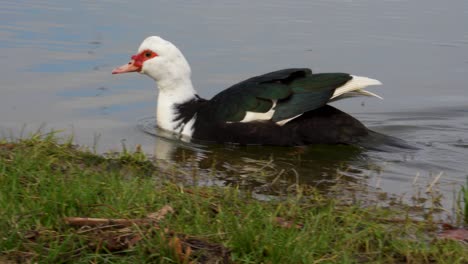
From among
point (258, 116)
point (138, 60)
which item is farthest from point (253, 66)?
point (258, 116)

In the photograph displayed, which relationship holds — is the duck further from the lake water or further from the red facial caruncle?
the red facial caruncle

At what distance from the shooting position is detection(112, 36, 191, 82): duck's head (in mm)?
8711

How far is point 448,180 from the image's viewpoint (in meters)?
7.04

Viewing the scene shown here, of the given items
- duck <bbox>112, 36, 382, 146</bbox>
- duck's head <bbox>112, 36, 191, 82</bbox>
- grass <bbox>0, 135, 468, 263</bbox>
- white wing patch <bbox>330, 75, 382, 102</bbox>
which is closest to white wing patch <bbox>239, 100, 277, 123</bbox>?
duck <bbox>112, 36, 382, 146</bbox>

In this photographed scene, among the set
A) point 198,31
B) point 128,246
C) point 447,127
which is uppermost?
point 198,31

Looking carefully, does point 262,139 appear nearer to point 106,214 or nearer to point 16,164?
point 16,164

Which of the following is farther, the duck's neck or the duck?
the duck's neck

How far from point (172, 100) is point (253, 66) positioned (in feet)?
6.17

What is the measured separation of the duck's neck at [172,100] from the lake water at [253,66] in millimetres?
192

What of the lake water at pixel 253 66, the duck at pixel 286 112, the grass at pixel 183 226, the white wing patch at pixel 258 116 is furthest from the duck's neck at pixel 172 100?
the grass at pixel 183 226

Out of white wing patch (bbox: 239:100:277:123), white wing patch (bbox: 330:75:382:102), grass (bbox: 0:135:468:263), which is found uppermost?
white wing patch (bbox: 330:75:382:102)

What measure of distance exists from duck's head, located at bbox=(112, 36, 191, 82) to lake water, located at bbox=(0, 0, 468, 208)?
0.54 metres

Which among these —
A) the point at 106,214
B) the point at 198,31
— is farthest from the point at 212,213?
the point at 198,31

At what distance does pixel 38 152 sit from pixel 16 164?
0.55 meters
